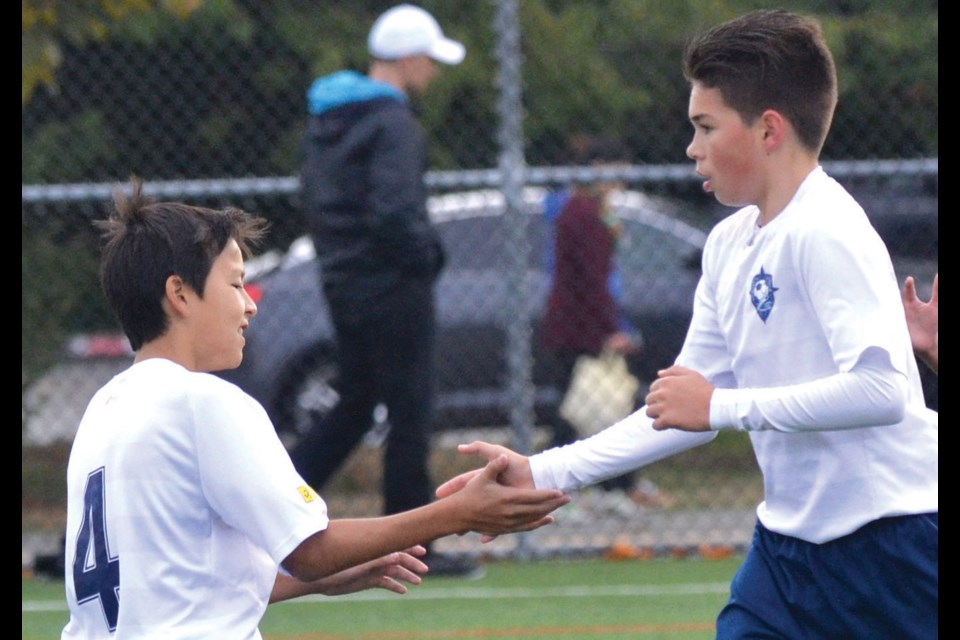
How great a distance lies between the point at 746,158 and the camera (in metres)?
3.15

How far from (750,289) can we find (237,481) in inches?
43.5

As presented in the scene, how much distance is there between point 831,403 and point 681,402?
11.9 inches

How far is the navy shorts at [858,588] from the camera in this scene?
2969 mm

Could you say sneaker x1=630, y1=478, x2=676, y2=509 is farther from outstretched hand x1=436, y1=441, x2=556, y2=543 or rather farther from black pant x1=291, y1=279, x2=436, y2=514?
outstretched hand x1=436, y1=441, x2=556, y2=543

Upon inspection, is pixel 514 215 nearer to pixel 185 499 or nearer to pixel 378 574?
pixel 378 574

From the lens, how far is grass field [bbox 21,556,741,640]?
5.44m

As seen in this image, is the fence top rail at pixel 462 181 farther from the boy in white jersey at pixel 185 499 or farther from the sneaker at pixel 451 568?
the boy in white jersey at pixel 185 499

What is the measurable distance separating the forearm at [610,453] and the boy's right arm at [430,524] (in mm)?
290

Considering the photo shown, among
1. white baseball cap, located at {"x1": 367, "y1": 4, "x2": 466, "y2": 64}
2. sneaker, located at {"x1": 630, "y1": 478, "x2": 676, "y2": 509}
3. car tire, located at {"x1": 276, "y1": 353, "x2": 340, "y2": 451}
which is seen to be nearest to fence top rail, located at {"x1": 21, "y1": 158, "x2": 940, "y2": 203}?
white baseball cap, located at {"x1": 367, "y1": 4, "x2": 466, "y2": 64}

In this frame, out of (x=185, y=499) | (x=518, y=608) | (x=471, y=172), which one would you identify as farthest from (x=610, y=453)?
(x=471, y=172)

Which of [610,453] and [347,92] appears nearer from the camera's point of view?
[610,453]

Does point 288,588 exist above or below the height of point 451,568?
above

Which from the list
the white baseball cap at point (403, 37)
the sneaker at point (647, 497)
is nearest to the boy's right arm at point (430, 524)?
the white baseball cap at point (403, 37)

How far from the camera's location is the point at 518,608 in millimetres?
5836
